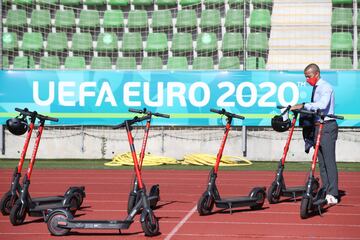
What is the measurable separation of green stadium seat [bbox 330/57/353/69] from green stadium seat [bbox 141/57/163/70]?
5278 mm

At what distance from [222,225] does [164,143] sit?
11877 millimetres

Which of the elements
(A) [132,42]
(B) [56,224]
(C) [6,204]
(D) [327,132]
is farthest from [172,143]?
A: (B) [56,224]

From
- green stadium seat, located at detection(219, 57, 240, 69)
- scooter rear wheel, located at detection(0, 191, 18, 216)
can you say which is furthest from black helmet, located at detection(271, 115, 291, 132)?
green stadium seat, located at detection(219, 57, 240, 69)

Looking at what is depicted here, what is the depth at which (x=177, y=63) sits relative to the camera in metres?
24.7

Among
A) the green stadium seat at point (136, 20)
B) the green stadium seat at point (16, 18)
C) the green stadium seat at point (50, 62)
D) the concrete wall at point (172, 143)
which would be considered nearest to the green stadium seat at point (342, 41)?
the concrete wall at point (172, 143)

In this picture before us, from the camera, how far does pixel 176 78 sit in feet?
67.8

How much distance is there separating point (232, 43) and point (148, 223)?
51.7 feet

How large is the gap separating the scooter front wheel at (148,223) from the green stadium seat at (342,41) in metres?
16.3

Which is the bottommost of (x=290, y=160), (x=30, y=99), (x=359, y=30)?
(x=290, y=160)

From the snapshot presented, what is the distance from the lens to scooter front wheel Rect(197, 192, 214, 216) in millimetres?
9828

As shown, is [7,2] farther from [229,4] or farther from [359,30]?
[359,30]

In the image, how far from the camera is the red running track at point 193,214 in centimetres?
855

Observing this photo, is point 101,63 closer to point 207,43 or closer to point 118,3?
point 118,3

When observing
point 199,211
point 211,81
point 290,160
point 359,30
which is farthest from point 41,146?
point 199,211
